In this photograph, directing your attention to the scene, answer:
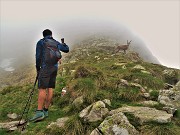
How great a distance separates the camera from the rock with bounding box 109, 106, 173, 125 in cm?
963

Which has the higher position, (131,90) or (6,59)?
(131,90)

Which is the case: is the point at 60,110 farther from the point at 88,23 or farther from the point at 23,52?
the point at 88,23

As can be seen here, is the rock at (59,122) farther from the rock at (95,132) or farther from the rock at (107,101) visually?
the rock at (107,101)

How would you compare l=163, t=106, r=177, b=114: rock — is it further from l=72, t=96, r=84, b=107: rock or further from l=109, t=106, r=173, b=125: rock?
l=72, t=96, r=84, b=107: rock

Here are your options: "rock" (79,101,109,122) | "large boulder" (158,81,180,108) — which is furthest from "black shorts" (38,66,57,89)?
"large boulder" (158,81,180,108)

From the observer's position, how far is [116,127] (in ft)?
29.8

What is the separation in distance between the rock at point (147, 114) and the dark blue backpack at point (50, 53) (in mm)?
2930

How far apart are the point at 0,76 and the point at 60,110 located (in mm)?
35484

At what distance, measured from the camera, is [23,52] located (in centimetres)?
7112

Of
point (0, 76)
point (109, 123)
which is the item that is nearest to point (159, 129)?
point (109, 123)

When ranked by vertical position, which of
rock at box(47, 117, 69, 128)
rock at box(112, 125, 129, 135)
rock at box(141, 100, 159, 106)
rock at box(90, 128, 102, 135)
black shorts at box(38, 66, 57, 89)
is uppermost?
black shorts at box(38, 66, 57, 89)

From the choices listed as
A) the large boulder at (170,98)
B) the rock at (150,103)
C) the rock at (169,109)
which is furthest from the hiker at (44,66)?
the large boulder at (170,98)

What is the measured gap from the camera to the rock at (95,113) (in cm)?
1013

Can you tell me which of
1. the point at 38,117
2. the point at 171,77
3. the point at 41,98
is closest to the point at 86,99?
the point at 41,98
